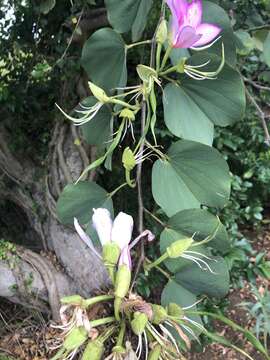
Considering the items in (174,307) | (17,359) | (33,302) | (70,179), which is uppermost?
(174,307)

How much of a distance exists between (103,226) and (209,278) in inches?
5.7

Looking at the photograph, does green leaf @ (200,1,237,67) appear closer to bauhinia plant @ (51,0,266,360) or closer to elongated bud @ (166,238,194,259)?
bauhinia plant @ (51,0,266,360)

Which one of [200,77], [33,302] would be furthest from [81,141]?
[200,77]

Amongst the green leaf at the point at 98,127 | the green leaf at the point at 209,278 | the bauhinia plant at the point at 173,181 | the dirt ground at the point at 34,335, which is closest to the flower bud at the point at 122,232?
the bauhinia plant at the point at 173,181

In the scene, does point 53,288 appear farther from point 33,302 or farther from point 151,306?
point 151,306

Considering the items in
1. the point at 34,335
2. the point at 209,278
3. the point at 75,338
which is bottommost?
the point at 34,335

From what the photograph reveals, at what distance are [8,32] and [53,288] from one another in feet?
2.83

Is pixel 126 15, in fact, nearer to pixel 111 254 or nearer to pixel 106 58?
pixel 106 58

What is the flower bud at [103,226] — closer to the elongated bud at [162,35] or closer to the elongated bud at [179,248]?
the elongated bud at [179,248]

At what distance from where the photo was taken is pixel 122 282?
44 cm

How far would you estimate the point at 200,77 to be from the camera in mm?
592

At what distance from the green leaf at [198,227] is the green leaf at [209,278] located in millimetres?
22

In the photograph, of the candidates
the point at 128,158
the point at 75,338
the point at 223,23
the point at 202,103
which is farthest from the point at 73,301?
the point at 223,23

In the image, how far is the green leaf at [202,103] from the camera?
1.91ft
